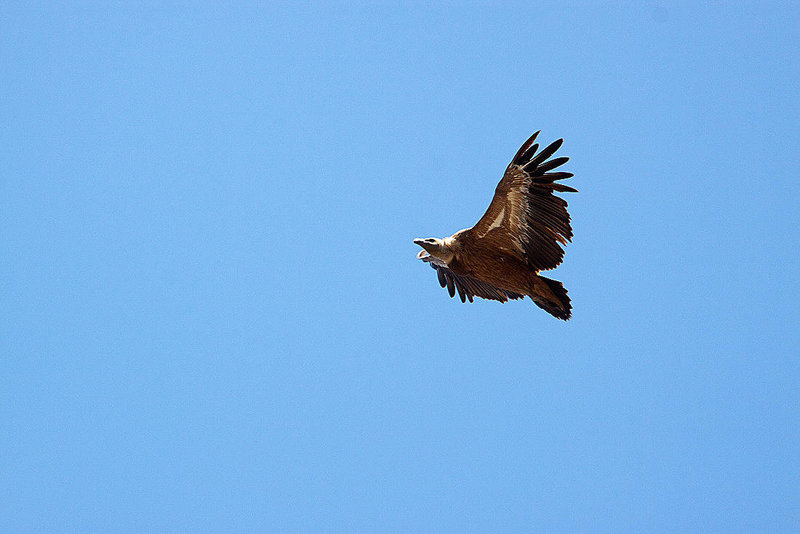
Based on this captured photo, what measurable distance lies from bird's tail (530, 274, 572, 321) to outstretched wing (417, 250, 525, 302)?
70 centimetres

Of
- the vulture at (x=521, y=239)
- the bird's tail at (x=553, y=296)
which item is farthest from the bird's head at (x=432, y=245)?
the bird's tail at (x=553, y=296)

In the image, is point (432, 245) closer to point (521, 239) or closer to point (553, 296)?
point (521, 239)

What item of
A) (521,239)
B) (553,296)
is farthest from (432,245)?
(553,296)

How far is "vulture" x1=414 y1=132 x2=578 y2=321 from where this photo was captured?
12344 mm

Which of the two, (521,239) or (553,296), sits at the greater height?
(521,239)

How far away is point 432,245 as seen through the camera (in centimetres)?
1287

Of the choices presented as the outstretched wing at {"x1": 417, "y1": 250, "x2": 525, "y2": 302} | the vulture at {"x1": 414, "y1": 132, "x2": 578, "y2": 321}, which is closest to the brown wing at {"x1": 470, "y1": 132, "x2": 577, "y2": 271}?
the vulture at {"x1": 414, "y1": 132, "x2": 578, "y2": 321}

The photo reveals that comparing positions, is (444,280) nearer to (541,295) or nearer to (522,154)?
(541,295)

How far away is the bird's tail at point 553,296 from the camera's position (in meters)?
12.8

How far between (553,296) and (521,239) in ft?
3.18

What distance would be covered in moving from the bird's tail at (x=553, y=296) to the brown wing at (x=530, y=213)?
0.73ft

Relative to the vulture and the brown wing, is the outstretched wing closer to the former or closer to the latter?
Answer: the vulture

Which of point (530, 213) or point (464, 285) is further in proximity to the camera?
point (464, 285)

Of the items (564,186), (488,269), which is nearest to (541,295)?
(488,269)
